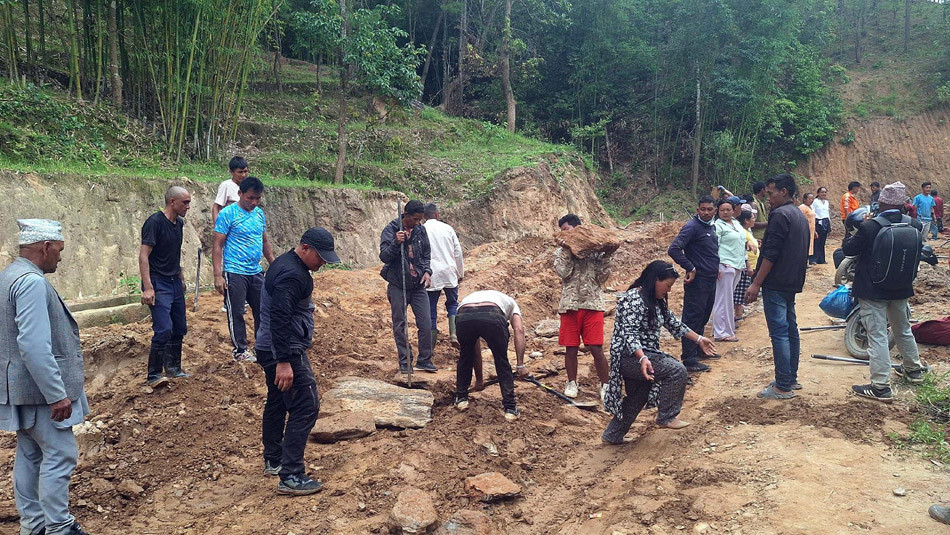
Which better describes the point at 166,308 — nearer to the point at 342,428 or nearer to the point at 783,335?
the point at 342,428

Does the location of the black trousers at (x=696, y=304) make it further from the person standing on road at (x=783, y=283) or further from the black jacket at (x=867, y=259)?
the black jacket at (x=867, y=259)

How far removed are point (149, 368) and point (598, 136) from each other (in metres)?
22.1

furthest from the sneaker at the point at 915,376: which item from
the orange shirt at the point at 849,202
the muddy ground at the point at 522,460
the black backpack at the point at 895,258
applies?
the orange shirt at the point at 849,202

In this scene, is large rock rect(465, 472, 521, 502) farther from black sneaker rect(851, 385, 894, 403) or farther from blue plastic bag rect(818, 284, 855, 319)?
blue plastic bag rect(818, 284, 855, 319)

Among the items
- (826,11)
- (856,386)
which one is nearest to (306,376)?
(856,386)

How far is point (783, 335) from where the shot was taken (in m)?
5.48

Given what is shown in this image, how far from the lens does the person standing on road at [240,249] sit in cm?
595

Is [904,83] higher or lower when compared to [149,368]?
higher

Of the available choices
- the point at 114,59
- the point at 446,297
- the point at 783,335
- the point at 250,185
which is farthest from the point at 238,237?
the point at 114,59

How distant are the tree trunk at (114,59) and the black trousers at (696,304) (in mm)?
10156

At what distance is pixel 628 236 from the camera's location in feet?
56.7

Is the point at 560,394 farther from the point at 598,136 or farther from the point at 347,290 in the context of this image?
the point at 598,136

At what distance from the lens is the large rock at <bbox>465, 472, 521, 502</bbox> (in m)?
4.32

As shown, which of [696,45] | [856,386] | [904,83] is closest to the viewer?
[856,386]
